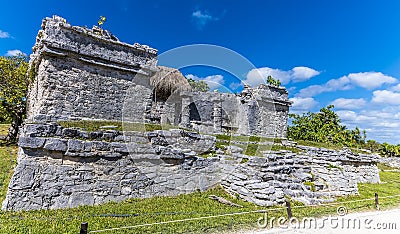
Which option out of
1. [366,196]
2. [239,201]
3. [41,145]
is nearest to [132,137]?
[41,145]

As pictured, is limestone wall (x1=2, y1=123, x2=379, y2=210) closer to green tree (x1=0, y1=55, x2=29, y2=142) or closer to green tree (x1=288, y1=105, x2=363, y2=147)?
green tree (x1=0, y1=55, x2=29, y2=142)

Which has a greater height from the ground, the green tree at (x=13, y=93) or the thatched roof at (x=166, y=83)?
the thatched roof at (x=166, y=83)

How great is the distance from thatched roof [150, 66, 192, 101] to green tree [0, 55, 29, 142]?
936 cm

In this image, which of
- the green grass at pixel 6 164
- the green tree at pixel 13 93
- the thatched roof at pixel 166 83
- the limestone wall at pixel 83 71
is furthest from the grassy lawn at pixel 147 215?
the thatched roof at pixel 166 83

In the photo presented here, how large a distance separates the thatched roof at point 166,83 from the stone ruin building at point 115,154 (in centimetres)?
838

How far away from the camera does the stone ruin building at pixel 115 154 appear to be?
237 inches

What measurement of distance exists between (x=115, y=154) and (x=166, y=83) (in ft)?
50.3

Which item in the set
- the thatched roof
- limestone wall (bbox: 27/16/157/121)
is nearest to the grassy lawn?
limestone wall (bbox: 27/16/157/121)

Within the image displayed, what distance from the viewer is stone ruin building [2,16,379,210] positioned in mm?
6031

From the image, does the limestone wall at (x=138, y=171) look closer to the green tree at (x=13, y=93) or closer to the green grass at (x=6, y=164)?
the green grass at (x=6, y=164)

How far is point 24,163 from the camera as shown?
573cm

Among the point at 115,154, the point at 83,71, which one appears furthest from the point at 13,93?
the point at 115,154

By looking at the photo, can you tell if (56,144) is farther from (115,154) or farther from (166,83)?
(166,83)

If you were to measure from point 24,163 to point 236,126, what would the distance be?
644 inches
